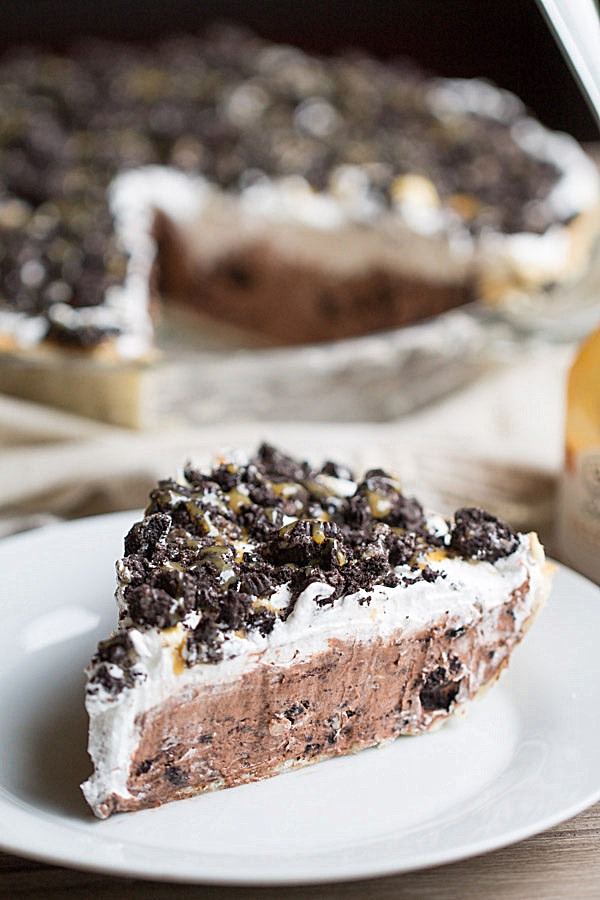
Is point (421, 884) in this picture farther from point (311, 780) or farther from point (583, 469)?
point (583, 469)

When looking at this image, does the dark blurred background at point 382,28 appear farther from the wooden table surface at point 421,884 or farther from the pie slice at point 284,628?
the wooden table surface at point 421,884

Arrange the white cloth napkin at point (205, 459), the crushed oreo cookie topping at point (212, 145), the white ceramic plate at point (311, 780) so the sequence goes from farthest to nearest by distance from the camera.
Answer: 1. the crushed oreo cookie topping at point (212, 145)
2. the white cloth napkin at point (205, 459)
3. the white ceramic plate at point (311, 780)

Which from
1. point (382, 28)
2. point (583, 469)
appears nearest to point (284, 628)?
point (583, 469)

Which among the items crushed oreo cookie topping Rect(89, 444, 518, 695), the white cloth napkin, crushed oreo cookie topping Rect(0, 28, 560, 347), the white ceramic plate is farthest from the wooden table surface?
crushed oreo cookie topping Rect(0, 28, 560, 347)

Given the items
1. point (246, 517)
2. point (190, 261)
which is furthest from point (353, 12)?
point (246, 517)

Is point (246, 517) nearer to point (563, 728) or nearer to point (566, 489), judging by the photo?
point (563, 728)

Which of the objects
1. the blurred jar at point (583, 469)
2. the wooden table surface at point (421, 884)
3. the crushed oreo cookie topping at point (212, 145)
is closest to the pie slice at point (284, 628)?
the wooden table surface at point (421, 884)
